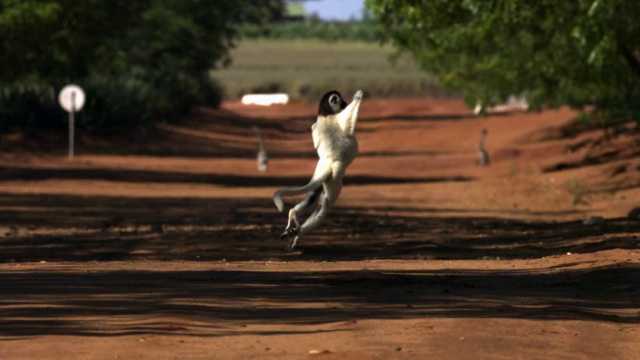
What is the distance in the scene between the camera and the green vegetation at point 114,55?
36781 millimetres

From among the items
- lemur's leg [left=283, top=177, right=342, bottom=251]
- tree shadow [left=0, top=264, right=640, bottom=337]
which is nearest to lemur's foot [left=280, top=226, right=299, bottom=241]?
lemur's leg [left=283, top=177, right=342, bottom=251]

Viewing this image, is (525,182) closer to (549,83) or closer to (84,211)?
(549,83)

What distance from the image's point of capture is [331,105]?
16.9 metres

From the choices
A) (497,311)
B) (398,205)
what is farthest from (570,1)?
(497,311)

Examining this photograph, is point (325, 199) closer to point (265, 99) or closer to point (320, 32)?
point (265, 99)

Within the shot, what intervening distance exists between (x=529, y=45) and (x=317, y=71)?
101 m

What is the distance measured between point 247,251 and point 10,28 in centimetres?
1689

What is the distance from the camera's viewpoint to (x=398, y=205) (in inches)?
1180

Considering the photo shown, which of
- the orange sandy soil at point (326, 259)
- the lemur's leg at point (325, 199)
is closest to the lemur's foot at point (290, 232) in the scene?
the lemur's leg at point (325, 199)

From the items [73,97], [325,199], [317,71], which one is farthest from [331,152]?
[317,71]

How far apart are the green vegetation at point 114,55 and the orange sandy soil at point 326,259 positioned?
237 centimetres

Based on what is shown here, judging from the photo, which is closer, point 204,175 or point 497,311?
point 497,311

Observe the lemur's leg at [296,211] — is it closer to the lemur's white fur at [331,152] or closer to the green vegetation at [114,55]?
the lemur's white fur at [331,152]

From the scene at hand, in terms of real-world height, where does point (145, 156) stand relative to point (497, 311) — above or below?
below
